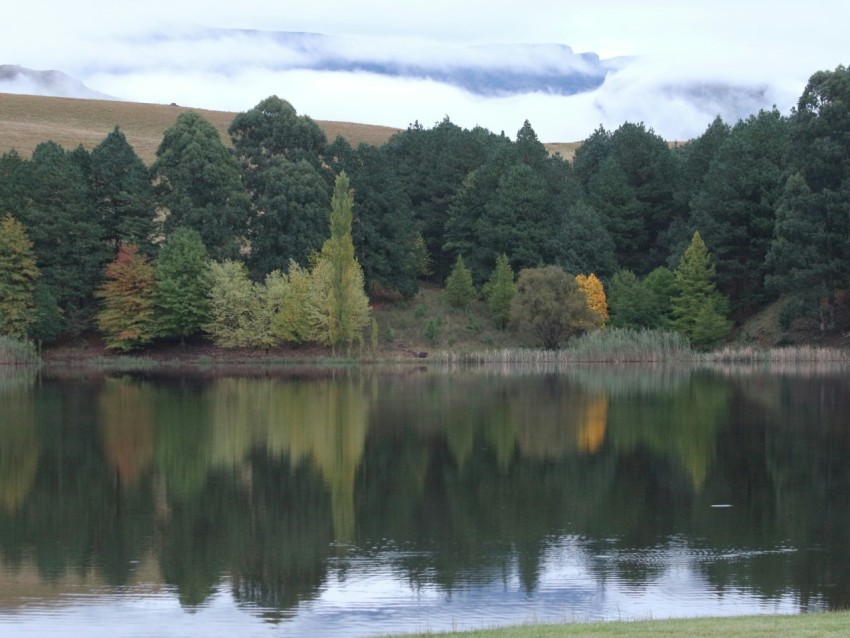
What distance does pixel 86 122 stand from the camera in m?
127

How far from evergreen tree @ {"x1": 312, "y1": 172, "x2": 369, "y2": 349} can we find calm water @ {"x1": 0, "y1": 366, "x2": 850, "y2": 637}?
2872 centimetres

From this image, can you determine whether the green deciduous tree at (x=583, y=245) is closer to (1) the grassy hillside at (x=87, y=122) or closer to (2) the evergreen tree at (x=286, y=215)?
(2) the evergreen tree at (x=286, y=215)

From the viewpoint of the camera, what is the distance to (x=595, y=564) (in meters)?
19.3

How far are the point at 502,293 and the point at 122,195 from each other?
2509 cm

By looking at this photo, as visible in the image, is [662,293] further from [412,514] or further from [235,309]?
[412,514]

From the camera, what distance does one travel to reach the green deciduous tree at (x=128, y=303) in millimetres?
73750

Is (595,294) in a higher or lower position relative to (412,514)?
higher

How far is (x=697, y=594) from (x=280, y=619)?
597 centimetres

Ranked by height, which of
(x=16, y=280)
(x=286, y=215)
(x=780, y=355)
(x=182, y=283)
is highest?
(x=286, y=215)

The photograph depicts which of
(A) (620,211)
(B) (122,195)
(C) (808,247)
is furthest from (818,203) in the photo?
(B) (122,195)

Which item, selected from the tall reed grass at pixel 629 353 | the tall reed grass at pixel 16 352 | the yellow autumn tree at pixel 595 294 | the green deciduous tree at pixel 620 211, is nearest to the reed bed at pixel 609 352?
the tall reed grass at pixel 629 353

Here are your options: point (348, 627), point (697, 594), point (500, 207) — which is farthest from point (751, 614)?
point (500, 207)

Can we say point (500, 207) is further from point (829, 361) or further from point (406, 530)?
point (406, 530)

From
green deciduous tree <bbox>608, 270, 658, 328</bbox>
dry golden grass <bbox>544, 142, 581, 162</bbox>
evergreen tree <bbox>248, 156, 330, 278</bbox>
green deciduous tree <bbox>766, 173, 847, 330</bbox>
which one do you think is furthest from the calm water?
dry golden grass <bbox>544, 142, 581, 162</bbox>
